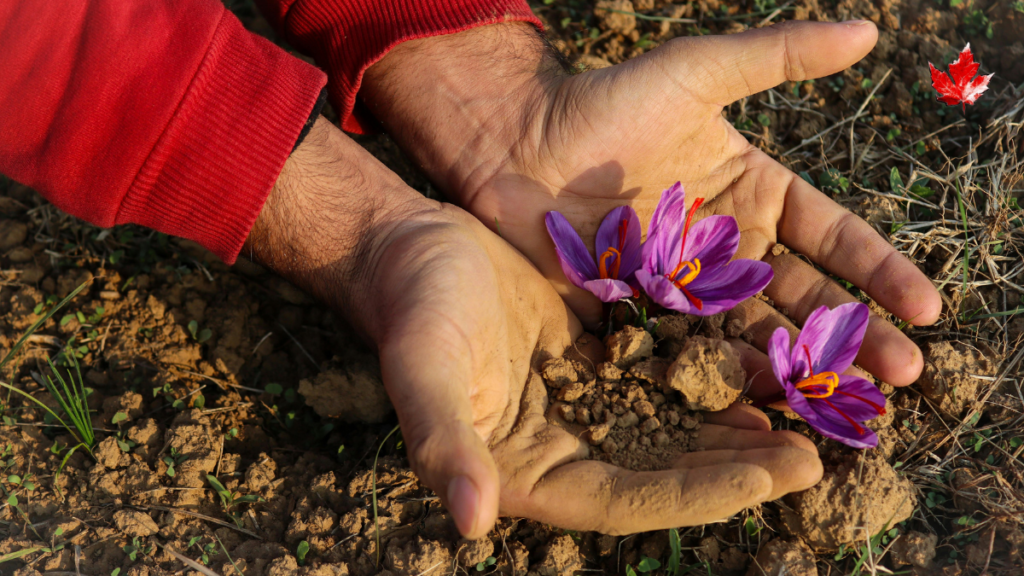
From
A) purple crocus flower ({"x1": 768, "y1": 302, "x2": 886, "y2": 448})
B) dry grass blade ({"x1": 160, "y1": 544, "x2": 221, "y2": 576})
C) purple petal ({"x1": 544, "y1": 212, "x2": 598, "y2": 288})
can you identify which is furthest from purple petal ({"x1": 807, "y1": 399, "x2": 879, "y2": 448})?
dry grass blade ({"x1": 160, "y1": 544, "x2": 221, "y2": 576})

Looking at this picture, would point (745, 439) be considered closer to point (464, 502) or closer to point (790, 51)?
point (464, 502)

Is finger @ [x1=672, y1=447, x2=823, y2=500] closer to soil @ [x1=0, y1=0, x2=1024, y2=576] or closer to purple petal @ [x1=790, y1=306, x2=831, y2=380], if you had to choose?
soil @ [x1=0, y1=0, x2=1024, y2=576]

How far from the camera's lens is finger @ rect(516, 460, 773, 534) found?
171cm

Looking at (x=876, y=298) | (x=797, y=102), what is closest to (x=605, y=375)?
(x=876, y=298)

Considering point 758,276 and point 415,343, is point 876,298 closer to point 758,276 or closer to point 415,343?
point 758,276

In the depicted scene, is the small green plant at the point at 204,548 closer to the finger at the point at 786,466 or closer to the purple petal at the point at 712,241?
the finger at the point at 786,466

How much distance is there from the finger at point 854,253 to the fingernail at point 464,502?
163 centimetres

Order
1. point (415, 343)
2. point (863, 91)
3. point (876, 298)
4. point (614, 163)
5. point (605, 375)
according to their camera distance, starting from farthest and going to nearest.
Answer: point (863, 91), point (614, 163), point (876, 298), point (605, 375), point (415, 343)

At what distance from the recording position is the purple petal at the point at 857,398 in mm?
2137

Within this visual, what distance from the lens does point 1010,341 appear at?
8.49 feet

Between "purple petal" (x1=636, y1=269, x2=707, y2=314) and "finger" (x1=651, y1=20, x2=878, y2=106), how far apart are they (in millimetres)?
779

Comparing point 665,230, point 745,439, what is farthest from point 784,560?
point 665,230

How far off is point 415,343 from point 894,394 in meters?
1.84

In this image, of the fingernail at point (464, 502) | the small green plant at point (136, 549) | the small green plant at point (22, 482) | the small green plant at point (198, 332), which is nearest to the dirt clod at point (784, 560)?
the fingernail at point (464, 502)
